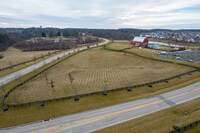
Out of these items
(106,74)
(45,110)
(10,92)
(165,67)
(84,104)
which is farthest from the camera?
(165,67)

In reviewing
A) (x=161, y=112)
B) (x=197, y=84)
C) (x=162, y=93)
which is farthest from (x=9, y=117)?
(x=197, y=84)

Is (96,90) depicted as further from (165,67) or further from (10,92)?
(165,67)

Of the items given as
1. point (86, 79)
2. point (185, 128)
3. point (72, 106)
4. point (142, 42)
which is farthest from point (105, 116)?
point (142, 42)

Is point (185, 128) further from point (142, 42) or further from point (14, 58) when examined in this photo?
point (142, 42)

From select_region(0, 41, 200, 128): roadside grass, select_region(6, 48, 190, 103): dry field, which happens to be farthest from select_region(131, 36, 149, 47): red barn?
select_region(0, 41, 200, 128): roadside grass

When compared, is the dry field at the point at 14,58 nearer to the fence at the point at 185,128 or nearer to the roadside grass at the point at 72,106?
the roadside grass at the point at 72,106

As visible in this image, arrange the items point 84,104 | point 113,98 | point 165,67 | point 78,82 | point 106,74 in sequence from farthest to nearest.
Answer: point 165,67 → point 106,74 → point 78,82 → point 113,98 → point 84,104

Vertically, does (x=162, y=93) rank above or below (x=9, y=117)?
above
